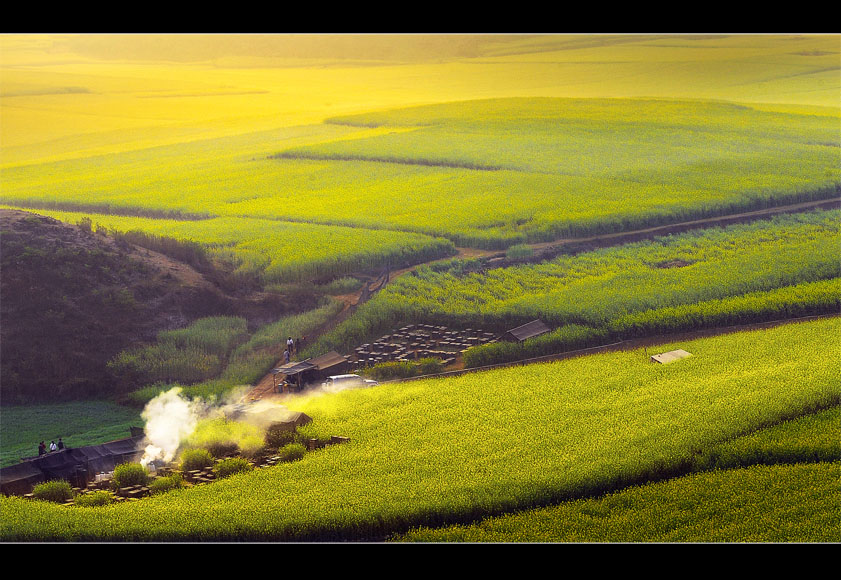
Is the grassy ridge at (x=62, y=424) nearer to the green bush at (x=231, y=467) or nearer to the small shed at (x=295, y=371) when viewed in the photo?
the green bush at (x=231, y=467)

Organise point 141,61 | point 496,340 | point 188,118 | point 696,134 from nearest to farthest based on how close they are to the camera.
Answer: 1. point 496,340
2. point 141,61
3. point 188,118
4. point 696,134

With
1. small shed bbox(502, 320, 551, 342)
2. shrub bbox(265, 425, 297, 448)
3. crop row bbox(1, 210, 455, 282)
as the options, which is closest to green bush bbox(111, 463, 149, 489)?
shrub bbox(265, 425, 297, 448)

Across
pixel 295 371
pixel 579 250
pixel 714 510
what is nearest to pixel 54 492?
pixel 295 371

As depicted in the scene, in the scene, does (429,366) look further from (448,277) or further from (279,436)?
(279,436)

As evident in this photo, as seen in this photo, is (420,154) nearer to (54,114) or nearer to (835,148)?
(54,114)

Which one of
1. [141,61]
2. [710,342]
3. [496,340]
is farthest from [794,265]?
[141,61]

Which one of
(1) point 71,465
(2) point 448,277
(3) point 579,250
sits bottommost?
(1) point 71,465

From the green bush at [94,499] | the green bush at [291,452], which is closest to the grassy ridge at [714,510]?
the green bush at [291,452]
